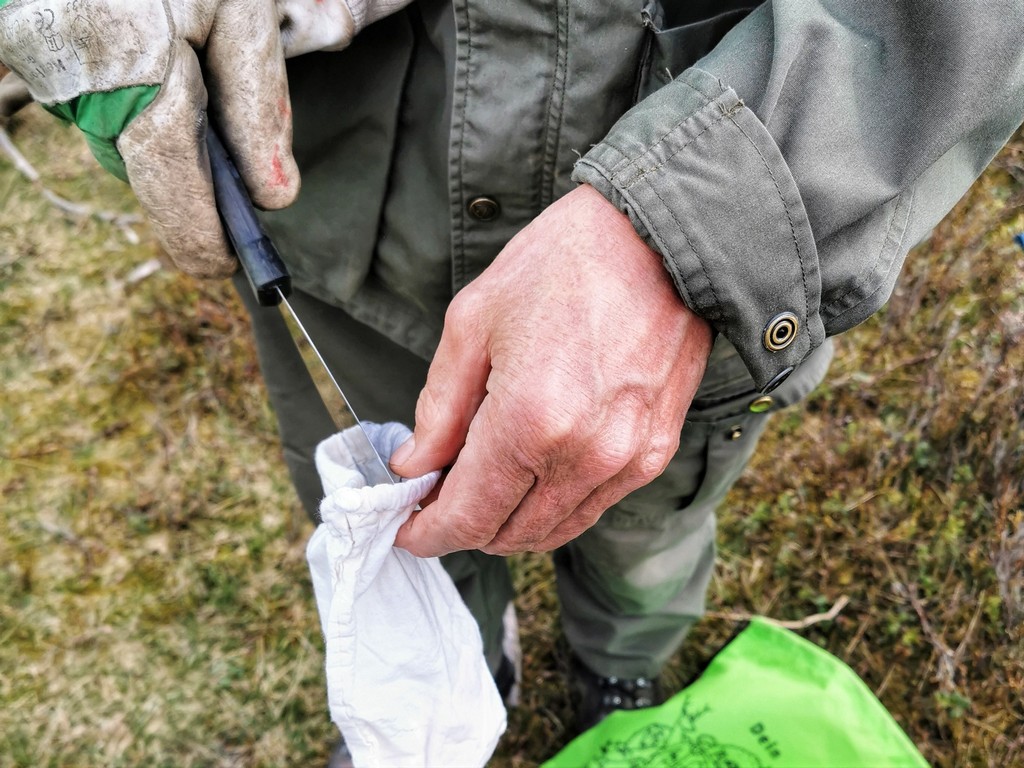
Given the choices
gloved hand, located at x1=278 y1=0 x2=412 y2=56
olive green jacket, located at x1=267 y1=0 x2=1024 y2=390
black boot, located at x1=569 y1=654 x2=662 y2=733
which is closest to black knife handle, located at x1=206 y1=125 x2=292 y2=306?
gloved hand, located at x1=278 y1=0 x2=412 y2=56

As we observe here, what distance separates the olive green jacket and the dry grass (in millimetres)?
1395

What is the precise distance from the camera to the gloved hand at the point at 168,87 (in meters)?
0.85

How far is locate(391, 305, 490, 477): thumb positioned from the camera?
87 centimetres

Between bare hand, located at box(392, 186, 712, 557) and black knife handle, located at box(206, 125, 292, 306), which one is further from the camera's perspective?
black knife handle, located at box(206, 125, 292, 306)

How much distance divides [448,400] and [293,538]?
5.37 feet

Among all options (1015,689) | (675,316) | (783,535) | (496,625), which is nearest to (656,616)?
(496,625)

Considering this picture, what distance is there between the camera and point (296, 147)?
1157 millimetres

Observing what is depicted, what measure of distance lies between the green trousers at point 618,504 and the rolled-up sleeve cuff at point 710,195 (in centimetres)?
37

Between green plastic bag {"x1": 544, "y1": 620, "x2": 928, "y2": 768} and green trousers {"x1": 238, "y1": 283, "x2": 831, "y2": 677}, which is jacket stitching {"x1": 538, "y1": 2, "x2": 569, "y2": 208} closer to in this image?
green trousers {"x1": 238, "y1": 283, "x2": 831, "y2": 677}

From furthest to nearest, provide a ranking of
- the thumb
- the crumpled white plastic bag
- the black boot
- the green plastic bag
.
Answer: the black boot < the green plastic bag < the crumpled white plastic bag < the thumb

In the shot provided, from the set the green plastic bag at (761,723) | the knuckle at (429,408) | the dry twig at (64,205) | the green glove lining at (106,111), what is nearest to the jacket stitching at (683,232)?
the knuckle at (429,408)

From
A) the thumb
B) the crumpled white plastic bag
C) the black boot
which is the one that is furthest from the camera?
the black boot

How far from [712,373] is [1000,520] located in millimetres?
1150

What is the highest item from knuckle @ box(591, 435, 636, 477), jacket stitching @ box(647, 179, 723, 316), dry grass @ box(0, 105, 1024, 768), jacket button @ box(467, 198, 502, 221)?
jacket stitching @ box(647, 179, 723, 316)
